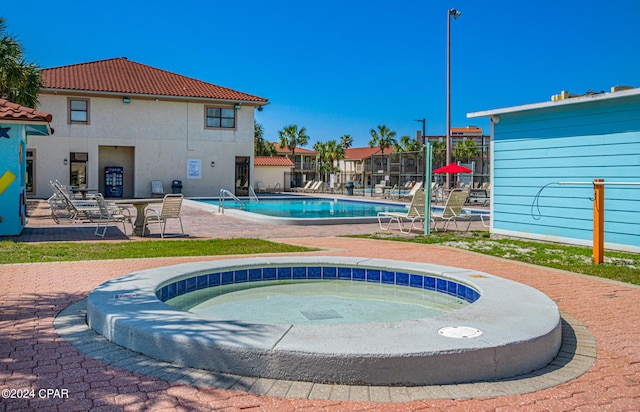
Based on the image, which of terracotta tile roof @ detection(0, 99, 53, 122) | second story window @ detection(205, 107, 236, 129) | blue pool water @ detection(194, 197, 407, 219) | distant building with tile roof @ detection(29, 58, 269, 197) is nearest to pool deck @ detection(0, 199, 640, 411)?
terracotta tile roof @ detection(0, 99, 53, 122)

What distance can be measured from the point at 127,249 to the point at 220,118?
78.3 ft

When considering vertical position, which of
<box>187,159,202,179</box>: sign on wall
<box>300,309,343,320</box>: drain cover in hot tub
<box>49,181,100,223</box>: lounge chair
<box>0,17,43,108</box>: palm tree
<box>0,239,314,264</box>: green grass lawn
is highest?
<box>0,17,43,108</box>: palm tree

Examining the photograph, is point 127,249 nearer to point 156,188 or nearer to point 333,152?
point 156,188

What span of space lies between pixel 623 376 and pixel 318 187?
39.1m

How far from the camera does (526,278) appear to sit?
704 centimetres

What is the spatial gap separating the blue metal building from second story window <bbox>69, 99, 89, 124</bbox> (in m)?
23.8

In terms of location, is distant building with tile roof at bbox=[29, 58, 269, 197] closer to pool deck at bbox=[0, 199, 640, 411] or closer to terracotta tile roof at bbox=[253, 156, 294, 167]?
terracotta tile roof at bbox=[253, 156, 294, 167]

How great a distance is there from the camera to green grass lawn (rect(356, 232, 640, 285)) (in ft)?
24.5

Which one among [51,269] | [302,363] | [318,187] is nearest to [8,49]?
[51,269]

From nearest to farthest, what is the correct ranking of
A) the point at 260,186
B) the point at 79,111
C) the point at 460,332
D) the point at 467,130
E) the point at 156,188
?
the point at 460,332 < the point at 79,111 < the point at 156,188 < the point at 260,186 < the point at 467,130

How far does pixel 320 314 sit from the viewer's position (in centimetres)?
543

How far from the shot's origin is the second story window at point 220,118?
31.9m

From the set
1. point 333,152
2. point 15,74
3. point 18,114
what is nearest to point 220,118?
point 15,74

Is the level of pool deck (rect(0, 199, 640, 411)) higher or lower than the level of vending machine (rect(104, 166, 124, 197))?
lower
